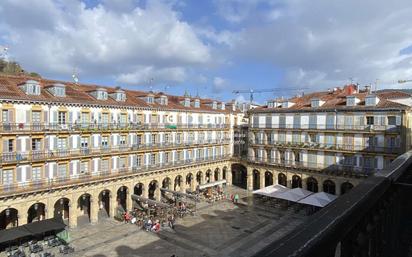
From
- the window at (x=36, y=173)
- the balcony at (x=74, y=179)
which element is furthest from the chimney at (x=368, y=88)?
the window at (x=36, y=173)

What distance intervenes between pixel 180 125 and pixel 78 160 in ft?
57.2

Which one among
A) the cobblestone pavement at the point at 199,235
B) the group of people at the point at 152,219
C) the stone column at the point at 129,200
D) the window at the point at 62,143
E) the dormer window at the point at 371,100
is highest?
the dormer window at the point at 371,100

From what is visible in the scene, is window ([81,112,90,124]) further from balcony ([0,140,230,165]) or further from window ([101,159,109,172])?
window ([101,159,109,172])

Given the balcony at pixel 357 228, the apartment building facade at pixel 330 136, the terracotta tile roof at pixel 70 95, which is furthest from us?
the apartment building facade at pixel 330 136

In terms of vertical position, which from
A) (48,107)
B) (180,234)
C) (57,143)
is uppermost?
(48,107)

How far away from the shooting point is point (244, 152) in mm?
58688

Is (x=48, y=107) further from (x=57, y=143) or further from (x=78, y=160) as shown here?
(x=78, y=160)

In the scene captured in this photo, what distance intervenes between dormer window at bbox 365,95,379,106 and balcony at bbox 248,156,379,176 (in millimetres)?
8143

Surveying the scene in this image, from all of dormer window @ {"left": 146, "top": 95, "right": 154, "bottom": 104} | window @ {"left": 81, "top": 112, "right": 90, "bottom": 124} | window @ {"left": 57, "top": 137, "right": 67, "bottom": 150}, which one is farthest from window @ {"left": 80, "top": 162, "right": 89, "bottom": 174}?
dormer window @ {"left": 146, "top": 95, "right": 154, "bottom": 104}

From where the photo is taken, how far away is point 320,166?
43.6 m

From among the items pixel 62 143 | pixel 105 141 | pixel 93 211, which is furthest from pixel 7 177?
pixel 105 141

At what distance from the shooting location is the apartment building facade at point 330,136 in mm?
38094

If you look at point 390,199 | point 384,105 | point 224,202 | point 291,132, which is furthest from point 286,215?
point 390,199

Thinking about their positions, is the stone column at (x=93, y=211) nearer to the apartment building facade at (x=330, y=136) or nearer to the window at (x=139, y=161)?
the window at (x=139, y=161)
